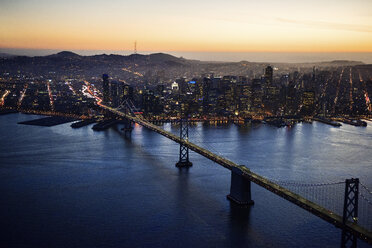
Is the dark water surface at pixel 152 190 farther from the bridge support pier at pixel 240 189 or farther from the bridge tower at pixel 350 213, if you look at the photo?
the bridge tower at pixel 350 213

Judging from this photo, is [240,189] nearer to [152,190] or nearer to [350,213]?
[152,190]

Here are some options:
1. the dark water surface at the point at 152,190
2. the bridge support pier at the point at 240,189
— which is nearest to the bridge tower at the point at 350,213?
the dark water surface at the point at 152,190

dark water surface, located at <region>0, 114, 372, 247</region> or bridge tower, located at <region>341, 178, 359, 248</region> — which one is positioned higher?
bridge tower, located at <region>341, 178, 359, 248</region>

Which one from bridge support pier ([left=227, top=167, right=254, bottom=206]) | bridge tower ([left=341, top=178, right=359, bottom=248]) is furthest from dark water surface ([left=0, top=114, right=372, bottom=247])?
bridge tower ([left=341, top=178, right=359, bottom=248])

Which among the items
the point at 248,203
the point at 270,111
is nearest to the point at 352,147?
the point at 248,203

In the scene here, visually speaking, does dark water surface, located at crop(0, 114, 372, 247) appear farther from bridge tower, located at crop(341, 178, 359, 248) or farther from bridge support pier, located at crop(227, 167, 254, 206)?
bridge tower, located at crop(341, 178, 359, 248)

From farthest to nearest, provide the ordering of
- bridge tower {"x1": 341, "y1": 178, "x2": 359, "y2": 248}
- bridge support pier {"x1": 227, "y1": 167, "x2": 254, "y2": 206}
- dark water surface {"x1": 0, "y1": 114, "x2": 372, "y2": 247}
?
bridge support pier {"x1": 227, "y1": 167, "x2": 254, "y2": 206} → dark water surface {"x1": 0, "y1": 114, "x2": 372, "y2": 247} → bridge tower {"x1": 341, "y1": 178, "x2": 359, "y2": 248}

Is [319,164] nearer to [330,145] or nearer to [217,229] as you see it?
[330,145]
